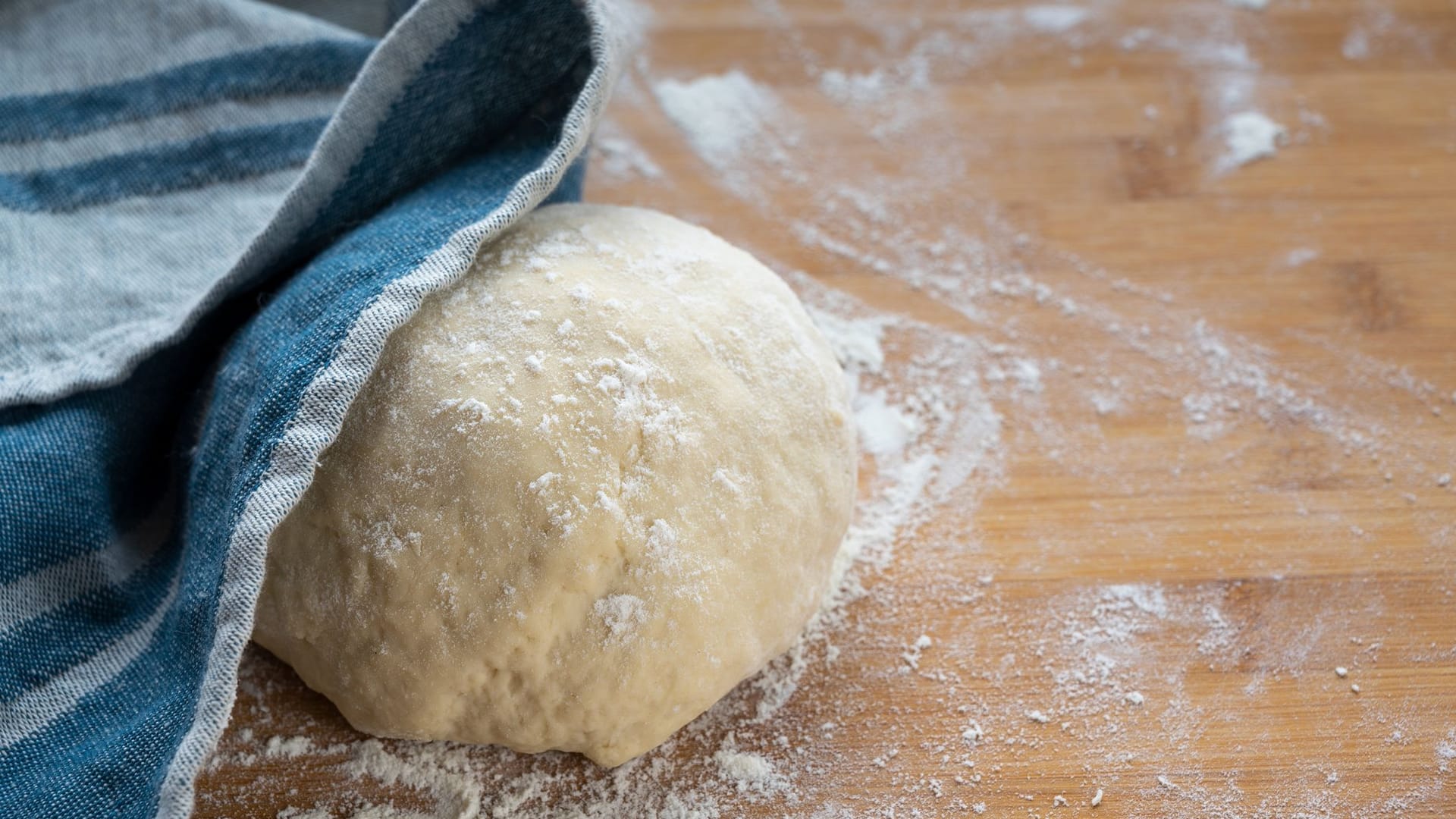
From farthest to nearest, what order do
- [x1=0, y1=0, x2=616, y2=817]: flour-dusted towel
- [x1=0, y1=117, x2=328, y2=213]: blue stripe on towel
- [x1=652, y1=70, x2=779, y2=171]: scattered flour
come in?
1. [x1=652, y1=70, x2=779, y2=171]: scattered flour
2. [x1=0, y1=117, x2=328, y2=213]: blue stripe on towel
3. [x1=0, y1=0, x2=616, y2=817]: flour-dusted towel

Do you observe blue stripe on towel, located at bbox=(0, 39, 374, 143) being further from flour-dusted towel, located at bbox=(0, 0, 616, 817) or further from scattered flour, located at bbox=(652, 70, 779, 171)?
scattered flour, located at bbox=(652, 70, 779, 171)

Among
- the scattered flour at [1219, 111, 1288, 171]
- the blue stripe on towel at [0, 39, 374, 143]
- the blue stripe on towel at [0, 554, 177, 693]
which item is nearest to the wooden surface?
the scattered flour at [1219, 111, 1288, 171]

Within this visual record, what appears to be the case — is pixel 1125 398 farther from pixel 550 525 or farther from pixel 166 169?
pixel 166 169

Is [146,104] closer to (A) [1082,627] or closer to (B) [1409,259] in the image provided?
(A) [1082,627]

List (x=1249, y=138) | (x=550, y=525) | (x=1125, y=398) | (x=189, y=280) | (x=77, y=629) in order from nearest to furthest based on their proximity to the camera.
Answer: (x=550, y=525) < (x=77, y=629) < (x=189, y=280) < (x=1125, y=398) < (x=1249, y=138)

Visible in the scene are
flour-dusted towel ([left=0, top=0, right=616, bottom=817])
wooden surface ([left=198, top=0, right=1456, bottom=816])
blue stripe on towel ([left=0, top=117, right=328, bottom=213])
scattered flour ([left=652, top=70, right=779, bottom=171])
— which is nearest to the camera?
flour-dusted towel ([left=0, top=0, right=616, bottom=817])

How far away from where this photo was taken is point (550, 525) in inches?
40.5

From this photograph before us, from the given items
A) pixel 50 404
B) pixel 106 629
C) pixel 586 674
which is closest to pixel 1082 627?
pixel 586 674

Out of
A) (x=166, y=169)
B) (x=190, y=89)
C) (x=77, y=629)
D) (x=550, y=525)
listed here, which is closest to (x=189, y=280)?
(x=166, y=169)

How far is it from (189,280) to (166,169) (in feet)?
0.63

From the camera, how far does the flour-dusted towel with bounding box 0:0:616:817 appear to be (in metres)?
1.02

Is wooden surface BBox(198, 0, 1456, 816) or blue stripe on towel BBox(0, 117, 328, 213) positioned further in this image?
blue stripe on towel BBox(0, 117, 328, 213)

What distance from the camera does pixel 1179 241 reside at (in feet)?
5.49

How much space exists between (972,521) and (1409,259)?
0.78 meters
